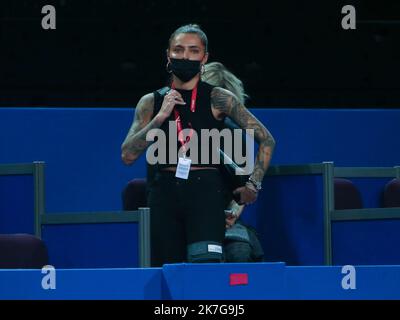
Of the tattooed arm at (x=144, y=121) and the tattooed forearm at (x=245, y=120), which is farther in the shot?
the tattooed forearm at (x=245, y=120)

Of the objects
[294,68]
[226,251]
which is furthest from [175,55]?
[294,68]

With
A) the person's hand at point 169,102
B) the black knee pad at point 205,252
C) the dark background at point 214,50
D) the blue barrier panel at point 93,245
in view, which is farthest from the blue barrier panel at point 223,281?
the dark background at point 214,50

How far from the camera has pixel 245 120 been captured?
14.8 ft

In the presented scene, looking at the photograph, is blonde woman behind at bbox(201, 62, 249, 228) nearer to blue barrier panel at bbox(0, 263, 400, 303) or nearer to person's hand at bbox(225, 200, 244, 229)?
person's hand at bbox(225, 200, 244, 229)

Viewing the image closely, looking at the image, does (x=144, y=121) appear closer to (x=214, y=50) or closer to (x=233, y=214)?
(x=233, y=214)

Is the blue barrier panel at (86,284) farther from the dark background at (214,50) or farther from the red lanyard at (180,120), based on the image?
the dark background at (214,50)

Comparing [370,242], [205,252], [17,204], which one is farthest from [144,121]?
[370,242]

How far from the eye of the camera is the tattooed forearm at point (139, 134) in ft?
14.4

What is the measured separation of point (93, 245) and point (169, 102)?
604 millimetres

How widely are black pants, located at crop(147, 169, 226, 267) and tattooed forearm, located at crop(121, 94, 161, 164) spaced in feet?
0.69

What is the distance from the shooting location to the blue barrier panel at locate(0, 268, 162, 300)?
9.86 feet

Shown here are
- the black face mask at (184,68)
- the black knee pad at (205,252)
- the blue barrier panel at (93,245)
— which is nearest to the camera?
the black knee pad at (205,252)

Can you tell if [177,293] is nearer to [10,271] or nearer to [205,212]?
[10,271]

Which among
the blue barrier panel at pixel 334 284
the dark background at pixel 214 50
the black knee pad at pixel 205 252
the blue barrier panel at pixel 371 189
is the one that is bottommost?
the blue barrier panel at pixel 334 284
